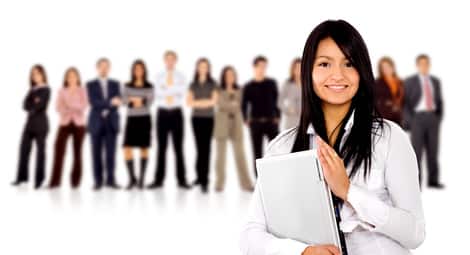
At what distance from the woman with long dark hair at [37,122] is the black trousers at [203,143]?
2.01 meters

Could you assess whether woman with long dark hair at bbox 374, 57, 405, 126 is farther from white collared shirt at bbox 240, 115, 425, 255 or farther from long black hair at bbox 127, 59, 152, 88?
white collared shirt at bbox 240, 115, 425, 255

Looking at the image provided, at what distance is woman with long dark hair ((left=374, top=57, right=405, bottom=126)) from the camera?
9266 mm

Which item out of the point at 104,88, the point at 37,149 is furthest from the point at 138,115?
the point at 37,149

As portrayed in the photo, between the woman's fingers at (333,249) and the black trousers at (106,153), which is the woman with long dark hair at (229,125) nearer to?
the black trousers at (106,153)

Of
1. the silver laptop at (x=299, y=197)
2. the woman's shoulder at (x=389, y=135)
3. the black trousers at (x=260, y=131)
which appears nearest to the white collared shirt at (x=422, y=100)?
the black trousers at (x=260, y=131)

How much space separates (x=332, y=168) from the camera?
1.93m

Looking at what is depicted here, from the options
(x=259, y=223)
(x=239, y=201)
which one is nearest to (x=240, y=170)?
(x=239, y=201)

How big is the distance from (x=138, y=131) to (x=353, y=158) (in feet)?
25.6

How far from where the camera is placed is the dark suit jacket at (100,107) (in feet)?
31.9

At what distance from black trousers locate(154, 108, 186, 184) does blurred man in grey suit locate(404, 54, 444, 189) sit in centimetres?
291

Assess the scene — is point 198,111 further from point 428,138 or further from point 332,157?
point 332,157

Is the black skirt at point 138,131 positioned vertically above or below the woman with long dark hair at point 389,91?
below

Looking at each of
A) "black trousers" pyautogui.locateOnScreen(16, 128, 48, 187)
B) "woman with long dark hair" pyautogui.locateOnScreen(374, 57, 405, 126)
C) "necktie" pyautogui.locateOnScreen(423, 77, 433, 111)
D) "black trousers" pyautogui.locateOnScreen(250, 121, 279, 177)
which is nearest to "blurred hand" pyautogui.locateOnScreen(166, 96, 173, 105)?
"black trousers" pyautogui.locateOnScreen(250, 121, 279, 177)

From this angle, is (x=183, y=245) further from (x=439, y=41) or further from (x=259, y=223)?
(x=439, y=41)
